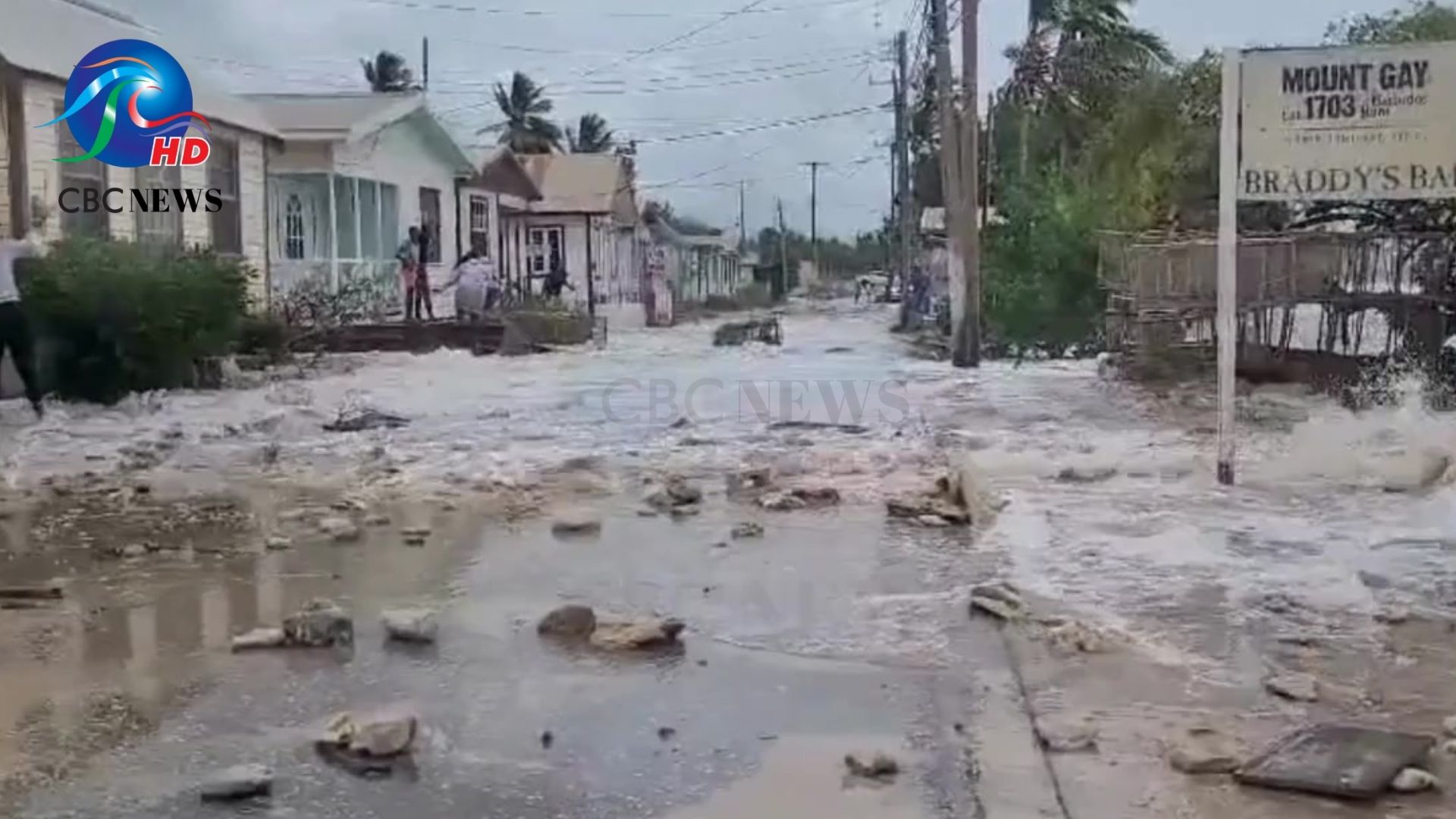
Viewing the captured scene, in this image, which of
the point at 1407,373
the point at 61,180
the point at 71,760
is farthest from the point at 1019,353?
the point at 71,760

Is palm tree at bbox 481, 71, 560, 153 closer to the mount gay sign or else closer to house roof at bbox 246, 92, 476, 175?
house roof at bbox 246, 92, 476, 175

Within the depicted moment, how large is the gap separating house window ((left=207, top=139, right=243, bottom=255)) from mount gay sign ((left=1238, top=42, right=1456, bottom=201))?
15087mm

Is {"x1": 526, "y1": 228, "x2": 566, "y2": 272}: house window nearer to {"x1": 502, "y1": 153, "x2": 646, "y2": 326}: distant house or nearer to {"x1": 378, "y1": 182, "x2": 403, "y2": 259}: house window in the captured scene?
{"x1": 502, "y1": 153, "x2": 646, "y2": 326}: distant house

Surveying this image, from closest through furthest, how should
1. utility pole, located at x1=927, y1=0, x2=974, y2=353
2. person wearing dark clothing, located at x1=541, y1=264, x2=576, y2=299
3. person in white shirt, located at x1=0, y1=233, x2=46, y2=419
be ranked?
person in white shirt, located at x1=0, y1=233, x2=46, y2=419 → utility pole, located at x1=927, y1=0, x2=974, y2=353 → person wearing dark clothing, located at x1=541, y1=264, x2=576, y2=299

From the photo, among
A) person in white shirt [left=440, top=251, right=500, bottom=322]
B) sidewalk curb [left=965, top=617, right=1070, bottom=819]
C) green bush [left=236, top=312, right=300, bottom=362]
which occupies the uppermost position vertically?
person in white shirt [left=440, top=251, right=500, bottom=322]

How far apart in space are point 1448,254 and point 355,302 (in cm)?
1611

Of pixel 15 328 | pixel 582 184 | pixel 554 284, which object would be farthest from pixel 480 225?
pixel 15 328

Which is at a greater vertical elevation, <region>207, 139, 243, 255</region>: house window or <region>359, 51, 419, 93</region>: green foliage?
<region>359, 51, 419, 93</region>: green foliage

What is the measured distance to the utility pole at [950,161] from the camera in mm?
22109

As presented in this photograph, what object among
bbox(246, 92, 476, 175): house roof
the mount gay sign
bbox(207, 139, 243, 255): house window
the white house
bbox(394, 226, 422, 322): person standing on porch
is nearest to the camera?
the mount gay sign

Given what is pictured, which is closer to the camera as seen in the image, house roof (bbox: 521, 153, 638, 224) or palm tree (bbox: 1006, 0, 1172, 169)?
palm tree (bbox: 1006, 0, 1172, 169)

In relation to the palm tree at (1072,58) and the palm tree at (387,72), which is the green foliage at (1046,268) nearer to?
the palm tree at (1072,58)

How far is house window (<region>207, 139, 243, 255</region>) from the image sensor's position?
2109cm

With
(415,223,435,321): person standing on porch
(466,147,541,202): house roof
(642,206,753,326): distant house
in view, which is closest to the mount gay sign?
(415,223,435,321): person standing on porch
